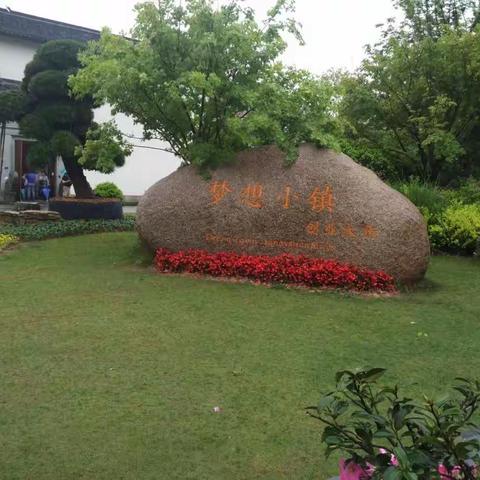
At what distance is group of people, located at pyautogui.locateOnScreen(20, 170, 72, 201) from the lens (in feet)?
65.9

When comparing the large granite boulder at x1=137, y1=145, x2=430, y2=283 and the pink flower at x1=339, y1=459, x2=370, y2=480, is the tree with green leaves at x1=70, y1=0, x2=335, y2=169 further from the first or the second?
the pink flower at x1=339, y1=459, x2=370, y2=480

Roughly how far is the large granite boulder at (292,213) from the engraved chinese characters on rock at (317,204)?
0.04ft

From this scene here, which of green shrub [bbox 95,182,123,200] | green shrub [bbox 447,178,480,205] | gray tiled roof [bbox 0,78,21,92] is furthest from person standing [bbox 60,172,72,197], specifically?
green shrub [bbox 447,178,480,205]

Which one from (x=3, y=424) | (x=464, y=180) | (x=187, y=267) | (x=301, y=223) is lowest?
(x=3, y=424)

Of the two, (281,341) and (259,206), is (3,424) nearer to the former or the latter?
(281,341)

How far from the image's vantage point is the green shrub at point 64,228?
11156 millimetres

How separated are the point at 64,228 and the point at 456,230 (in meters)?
7.45

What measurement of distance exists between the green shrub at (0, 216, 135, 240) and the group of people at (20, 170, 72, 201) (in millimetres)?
7264

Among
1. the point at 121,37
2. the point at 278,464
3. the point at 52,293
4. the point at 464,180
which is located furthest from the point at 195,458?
the point at 464,180

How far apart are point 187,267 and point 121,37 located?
330cm

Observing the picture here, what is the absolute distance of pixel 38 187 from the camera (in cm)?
2064

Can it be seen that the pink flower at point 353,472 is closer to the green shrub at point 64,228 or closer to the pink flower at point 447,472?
the pink flower at point 447,472

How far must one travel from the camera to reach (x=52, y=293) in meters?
6.47

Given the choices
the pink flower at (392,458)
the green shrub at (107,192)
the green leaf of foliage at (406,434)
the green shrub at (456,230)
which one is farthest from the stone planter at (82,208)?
the pink flower at (392,458)
